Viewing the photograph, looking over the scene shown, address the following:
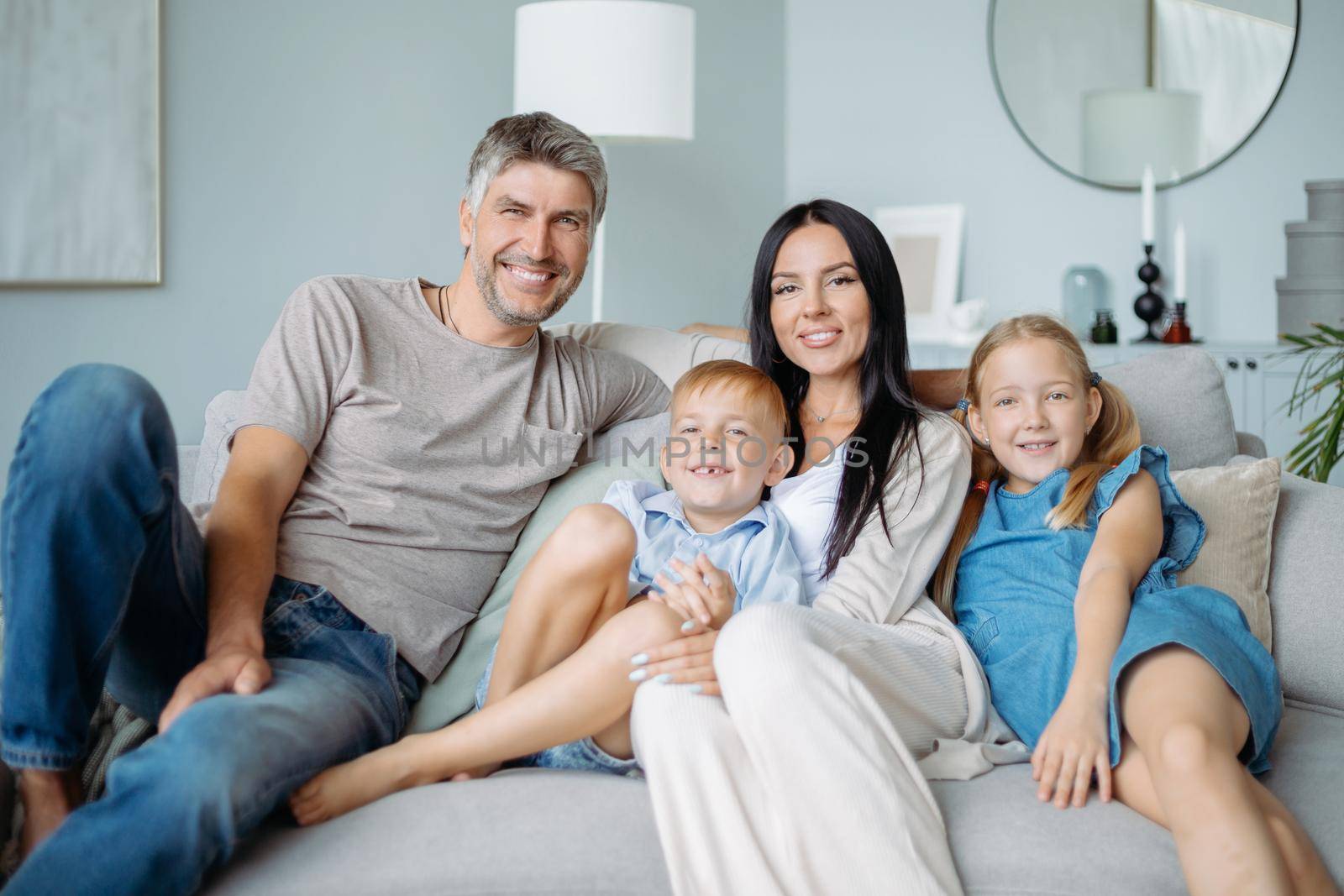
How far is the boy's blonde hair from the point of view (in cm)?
178

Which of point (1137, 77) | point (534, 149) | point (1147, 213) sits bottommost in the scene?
point (534, 149)

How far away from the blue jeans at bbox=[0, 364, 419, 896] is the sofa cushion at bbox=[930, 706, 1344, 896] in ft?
2.38

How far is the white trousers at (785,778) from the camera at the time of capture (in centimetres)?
128

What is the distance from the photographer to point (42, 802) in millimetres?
1273

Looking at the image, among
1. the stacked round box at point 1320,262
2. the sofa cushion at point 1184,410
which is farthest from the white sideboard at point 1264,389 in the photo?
the sofa cushion at point 1184,410

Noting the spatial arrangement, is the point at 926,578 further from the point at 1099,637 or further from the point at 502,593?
the point at 502,593

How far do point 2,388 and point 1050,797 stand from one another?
226 centimetres

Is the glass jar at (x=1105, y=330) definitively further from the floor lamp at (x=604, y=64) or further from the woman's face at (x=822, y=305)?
the woman's face at (x=822, y=305)

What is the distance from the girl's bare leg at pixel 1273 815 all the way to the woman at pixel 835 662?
16 cm

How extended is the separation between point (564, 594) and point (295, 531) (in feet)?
1.43

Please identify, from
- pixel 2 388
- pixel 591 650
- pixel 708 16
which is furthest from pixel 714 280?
pixel 591 650

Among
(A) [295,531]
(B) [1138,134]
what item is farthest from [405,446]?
(B) [1138,134]

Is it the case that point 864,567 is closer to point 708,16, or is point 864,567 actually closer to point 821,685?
point 821,685

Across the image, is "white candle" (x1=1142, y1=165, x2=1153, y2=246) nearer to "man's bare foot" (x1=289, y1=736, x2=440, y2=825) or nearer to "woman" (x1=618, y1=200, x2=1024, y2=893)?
"woman" (x1=618, y1=200, x2=1024, y2=893)
